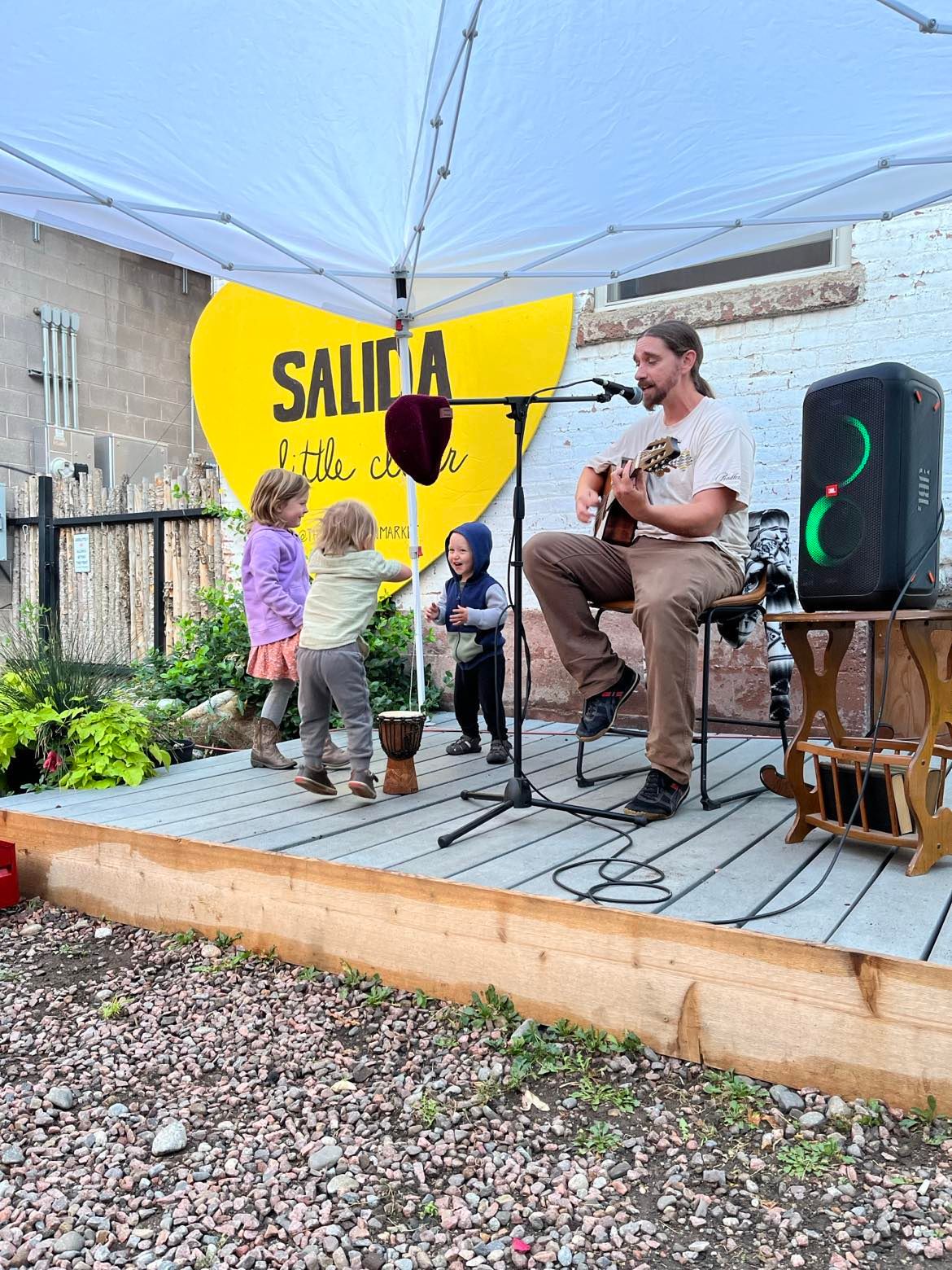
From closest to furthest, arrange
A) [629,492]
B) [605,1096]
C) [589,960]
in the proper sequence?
1. [605,1096]
2. [589,960]
3. [629,492]

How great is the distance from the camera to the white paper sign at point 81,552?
7.09 meters

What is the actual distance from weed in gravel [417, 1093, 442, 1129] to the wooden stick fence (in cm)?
462

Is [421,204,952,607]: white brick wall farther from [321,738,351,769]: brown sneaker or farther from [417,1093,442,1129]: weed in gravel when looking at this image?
[417,1093,442,1129]: weed in gravel

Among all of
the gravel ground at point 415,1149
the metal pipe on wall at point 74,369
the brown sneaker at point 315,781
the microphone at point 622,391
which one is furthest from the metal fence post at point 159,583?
the microphone at point 622,391

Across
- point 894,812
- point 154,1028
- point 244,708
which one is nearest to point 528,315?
point 244,708

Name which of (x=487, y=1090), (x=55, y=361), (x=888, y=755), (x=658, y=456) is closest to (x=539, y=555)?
(x=658, y=456)

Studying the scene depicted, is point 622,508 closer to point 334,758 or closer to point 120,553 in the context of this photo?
point 334,758

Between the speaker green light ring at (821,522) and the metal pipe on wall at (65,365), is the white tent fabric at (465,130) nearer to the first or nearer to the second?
the speaker green light ring at (821,522)

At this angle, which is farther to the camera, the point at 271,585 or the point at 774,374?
the point at 774,374

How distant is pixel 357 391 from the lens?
5293 millimetres

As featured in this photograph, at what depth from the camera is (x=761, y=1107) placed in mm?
1678

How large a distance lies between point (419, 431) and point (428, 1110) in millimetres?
1931

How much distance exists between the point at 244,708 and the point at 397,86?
306cm

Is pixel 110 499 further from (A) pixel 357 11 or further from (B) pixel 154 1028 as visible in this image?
(B) pixel 154 1028
